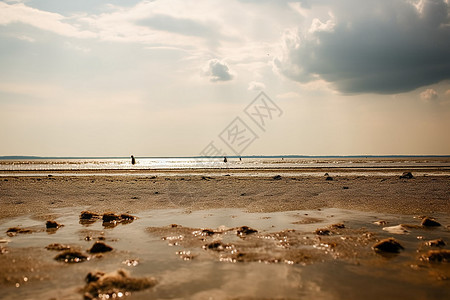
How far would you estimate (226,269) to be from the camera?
5859 mm

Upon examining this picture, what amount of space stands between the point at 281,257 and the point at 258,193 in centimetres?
1238

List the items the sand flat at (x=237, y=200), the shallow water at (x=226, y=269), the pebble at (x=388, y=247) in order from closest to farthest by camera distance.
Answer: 1. the shallow water at (x=226, y=269)
2. the pebble at (x=388, y=247)
3. the sand flat at (x=237, y=200)

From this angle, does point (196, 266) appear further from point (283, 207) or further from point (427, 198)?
point (427, 198)

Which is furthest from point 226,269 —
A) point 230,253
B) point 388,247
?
point 388,247

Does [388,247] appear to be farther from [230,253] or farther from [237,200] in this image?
[237,200]

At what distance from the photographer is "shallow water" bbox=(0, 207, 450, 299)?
482 centimetres

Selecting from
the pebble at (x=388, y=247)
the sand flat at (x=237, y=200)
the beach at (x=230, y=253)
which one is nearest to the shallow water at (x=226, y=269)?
the beach at (x=230, y=253)

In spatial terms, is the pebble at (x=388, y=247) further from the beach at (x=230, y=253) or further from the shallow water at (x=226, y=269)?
the shallow water at (x=226, y=269)

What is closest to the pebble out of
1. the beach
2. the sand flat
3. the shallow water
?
the beach

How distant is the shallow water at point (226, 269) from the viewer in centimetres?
482

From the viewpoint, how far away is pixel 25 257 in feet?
21.9

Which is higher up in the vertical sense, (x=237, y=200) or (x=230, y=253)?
(x=230, y=253)

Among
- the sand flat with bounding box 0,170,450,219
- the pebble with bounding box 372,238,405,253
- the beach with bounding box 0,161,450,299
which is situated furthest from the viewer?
the sand flat with bounding box 0,170,450,219

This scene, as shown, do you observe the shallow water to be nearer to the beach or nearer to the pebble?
the beach
